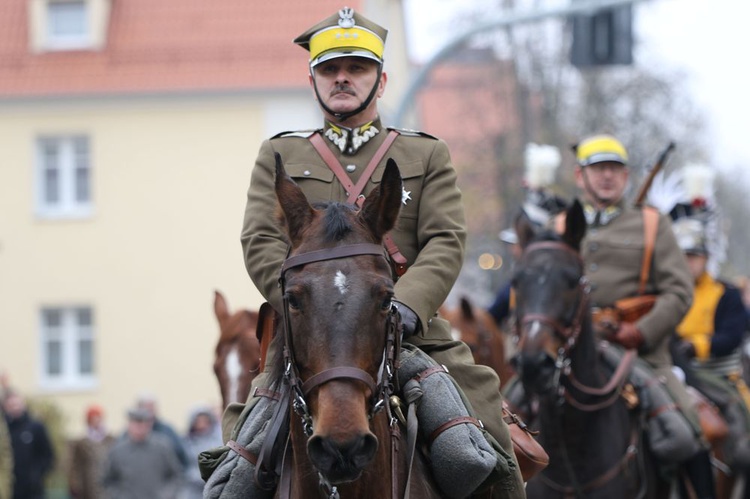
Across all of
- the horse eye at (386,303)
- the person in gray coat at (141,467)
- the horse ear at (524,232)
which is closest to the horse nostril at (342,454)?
the horse eye at (386,303)

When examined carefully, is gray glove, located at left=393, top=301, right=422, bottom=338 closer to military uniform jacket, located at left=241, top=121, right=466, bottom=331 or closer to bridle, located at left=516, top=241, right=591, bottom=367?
military uniform jacket, located at left=241, top=121, right=466, bottom=331

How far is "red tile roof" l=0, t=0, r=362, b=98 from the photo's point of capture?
3541 cm

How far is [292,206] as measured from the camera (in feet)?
18.5

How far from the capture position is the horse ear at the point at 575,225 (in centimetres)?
1008

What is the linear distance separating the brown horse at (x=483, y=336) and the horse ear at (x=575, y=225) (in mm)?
3606

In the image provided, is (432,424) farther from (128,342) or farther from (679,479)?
(128,342)

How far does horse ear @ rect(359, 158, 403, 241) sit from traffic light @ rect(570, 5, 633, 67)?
→ 12177mm

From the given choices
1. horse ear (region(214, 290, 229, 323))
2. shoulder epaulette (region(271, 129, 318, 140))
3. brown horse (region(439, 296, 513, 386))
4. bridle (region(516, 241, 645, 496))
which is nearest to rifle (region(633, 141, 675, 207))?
brown horse (region(439, 296, 513, 386))

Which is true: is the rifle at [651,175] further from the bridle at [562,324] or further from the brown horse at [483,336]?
the bridle at [562,324]

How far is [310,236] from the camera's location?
5582 millimetres

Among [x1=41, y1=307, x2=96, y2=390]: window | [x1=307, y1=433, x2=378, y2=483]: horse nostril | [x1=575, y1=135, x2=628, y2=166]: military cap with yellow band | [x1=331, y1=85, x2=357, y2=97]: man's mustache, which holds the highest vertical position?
[x1=331, y1=85, x2=357, y2=97]: man's mustache

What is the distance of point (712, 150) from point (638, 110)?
1234 centimetres

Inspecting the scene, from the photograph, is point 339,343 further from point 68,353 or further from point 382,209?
point 68,353

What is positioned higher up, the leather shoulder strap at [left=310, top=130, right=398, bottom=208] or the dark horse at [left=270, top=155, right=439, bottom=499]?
the leather shoulder strap at [left=310, top=130, right=398, bottom=208]
